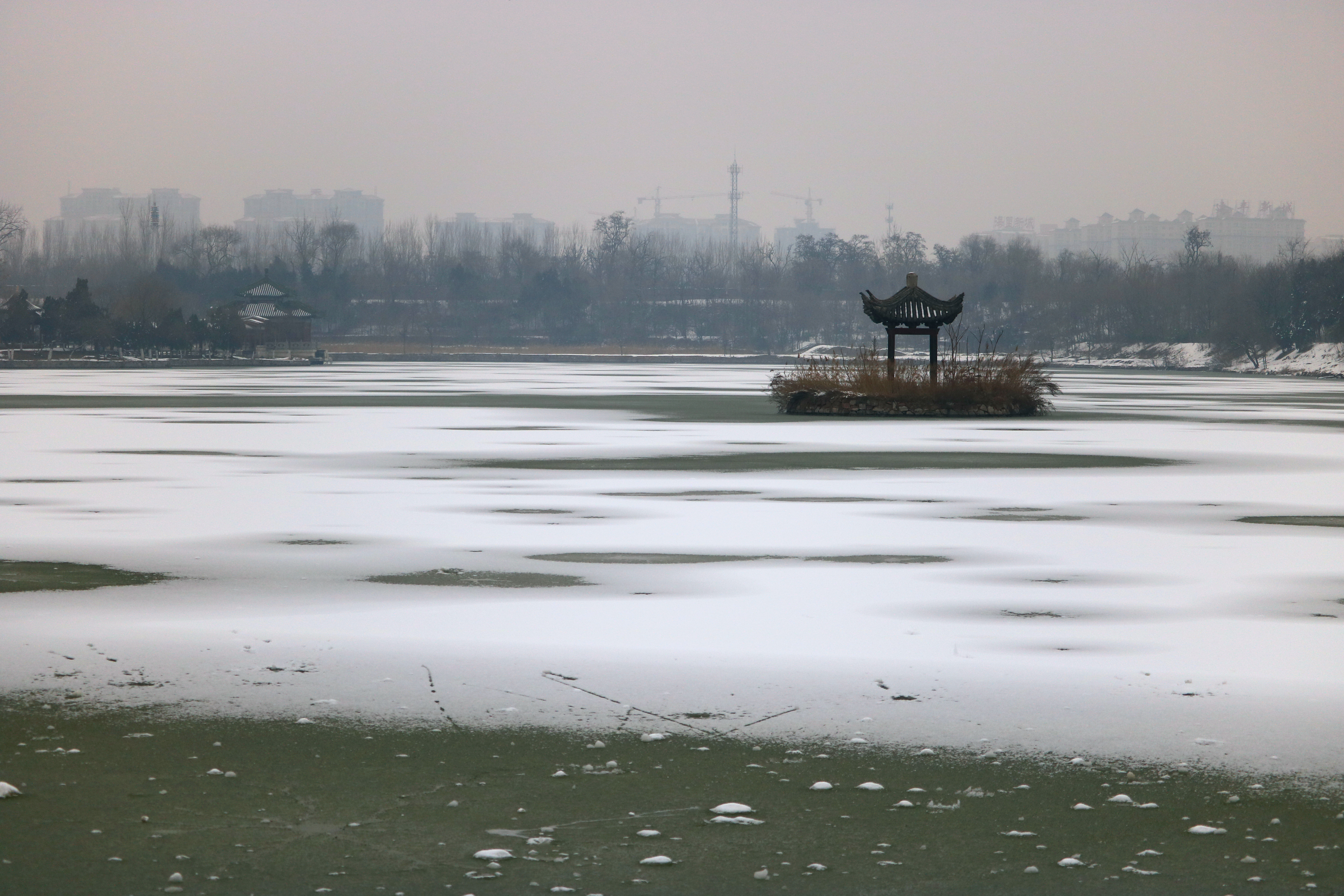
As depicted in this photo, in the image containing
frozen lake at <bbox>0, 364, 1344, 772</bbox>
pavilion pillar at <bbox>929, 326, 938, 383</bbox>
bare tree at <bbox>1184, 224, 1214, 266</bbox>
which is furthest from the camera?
bare tree at <bbox>1184, 224, 1214, 266</bbox>

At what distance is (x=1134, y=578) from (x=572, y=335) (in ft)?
453

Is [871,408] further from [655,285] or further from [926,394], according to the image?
[655,285]

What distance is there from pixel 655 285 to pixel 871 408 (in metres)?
123

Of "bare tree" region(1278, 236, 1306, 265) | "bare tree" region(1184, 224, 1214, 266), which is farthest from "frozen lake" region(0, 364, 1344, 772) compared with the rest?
"bare tree" region(1184, 224, 1214, 266)

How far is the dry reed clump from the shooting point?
3559 centimetres

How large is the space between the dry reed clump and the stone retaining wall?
0.01m

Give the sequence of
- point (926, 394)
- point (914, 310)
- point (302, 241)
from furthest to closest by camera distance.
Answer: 1. point (302, 241)
2. point (914, 310)
3. point (926, 394)

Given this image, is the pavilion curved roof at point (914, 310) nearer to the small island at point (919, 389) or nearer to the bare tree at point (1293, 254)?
the small island at point (919, 389)

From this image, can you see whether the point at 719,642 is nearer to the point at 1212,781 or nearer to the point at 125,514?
the point at 1212,781

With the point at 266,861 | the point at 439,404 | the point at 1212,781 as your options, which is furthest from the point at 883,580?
the point at 439,404

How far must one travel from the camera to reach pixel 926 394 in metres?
35.6

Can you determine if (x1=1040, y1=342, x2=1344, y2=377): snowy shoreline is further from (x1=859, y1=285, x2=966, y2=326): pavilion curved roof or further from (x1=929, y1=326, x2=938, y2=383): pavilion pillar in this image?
(x1=859, y1=285, x2=966, y2=326): pavilion curved roof

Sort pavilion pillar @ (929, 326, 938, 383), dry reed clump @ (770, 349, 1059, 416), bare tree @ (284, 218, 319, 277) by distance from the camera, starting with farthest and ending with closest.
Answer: bare tree @ (284, 218, 319, 277) → pavilion pillar @ (929, 326, 938, 383) → dry reed clump @ (770, 349, 1059, 416)

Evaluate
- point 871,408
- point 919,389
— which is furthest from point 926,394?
point 871,408
